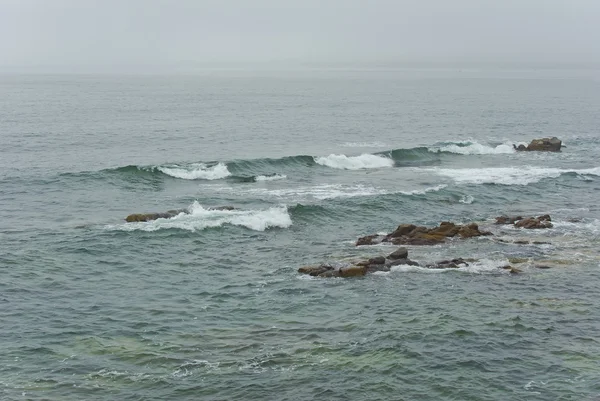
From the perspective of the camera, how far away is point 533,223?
153 ft

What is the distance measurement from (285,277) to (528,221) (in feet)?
65.4

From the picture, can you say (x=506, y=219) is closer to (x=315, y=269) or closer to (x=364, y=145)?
(x=315, y=269)

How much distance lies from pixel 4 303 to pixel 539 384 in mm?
24316

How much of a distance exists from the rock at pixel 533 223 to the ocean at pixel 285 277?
865mm

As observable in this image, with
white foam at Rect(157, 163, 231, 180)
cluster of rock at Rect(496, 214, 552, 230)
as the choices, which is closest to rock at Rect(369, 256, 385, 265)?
cluster of rock at Rect(496, 214, 552, 230)

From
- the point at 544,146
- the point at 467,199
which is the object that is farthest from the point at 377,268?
the point at 544,146

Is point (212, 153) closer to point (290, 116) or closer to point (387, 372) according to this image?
point (290, 116)

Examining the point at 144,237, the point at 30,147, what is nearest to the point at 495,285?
the point at 144,237

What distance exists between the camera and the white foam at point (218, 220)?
4550 centimetres

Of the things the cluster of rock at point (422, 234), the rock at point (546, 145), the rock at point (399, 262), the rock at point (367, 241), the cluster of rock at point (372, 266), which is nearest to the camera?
the cluster of rock at point (372, 266)

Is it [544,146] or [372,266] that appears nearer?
[372,266]

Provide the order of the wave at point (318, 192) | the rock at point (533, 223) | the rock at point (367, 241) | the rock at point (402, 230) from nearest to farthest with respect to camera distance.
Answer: the rock at point (367, 241) → the rock at point (402, 230) → the rock at point (533, 223) → the wave at point (318, 192)

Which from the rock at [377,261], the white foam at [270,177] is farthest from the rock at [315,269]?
the white foam at [270,177]

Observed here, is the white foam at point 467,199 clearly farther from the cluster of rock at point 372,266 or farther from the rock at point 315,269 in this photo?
the rock at point 315,269
